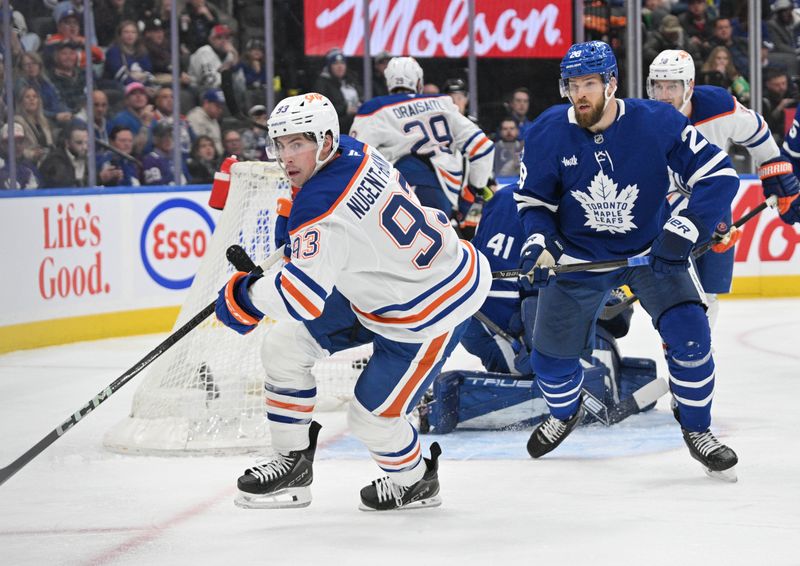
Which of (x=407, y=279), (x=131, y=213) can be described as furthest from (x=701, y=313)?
(x=131, y=213)

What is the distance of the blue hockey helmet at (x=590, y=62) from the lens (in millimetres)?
3256

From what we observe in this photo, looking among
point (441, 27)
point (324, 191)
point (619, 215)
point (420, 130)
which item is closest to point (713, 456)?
point (619, 215)

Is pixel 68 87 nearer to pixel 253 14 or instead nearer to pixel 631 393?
pixel 253 14

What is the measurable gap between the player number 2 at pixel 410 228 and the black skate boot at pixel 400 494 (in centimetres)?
54

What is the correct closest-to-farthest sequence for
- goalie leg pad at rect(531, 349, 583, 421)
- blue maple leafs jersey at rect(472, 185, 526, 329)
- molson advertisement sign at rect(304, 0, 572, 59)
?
goalie leg pad at rect(531, 349, 583, 421)
blue maple leafs jersey at rect(472, 185, 526, 329)
molson advertisement sign at rect(304, 0, 572, 59)

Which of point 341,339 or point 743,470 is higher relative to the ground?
point 341,339

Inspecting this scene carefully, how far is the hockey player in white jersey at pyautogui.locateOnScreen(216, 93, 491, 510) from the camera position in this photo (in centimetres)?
273

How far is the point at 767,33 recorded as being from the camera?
8094 mm

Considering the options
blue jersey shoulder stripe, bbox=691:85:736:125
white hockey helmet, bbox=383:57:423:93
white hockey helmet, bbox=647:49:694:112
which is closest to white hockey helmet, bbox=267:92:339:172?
white hockey helmet, bbox=647:49:694:112

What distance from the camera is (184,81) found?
723 cm

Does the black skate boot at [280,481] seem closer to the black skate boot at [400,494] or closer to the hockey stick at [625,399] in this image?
the black skate boot at [400,494]

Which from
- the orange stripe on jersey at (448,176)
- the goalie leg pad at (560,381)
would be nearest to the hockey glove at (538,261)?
the goalie leg pad at (560,381)

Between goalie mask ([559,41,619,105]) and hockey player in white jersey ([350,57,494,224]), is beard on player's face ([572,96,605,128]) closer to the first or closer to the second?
goalie mask ([559,41,619,105])

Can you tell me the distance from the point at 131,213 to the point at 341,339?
145 inches
